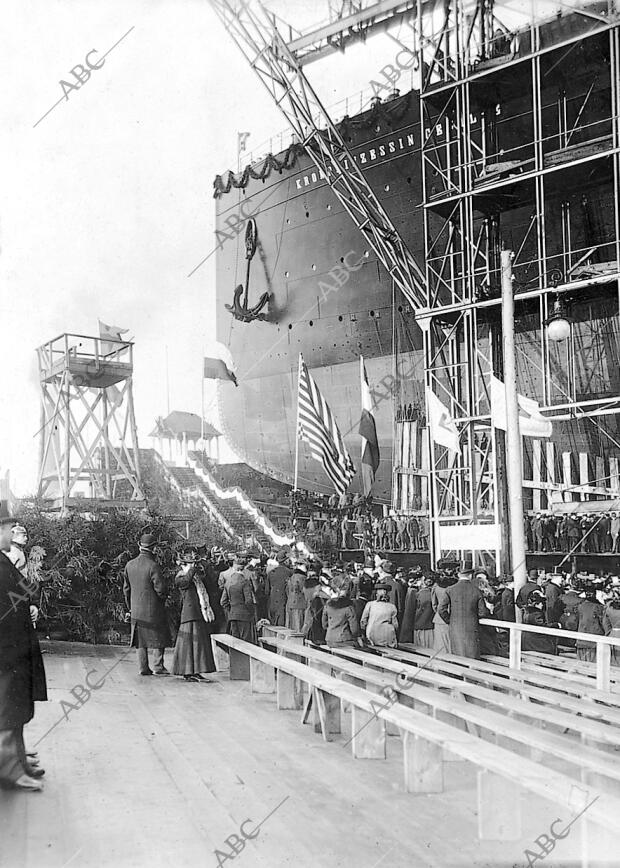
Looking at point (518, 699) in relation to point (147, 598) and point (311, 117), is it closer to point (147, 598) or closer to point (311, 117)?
point (147, 598)

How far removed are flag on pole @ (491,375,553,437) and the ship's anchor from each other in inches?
665

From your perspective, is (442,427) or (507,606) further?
(442,427)

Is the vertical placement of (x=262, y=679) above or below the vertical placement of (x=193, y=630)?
below

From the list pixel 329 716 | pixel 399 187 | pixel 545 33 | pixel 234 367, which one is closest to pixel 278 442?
pixel 234 367

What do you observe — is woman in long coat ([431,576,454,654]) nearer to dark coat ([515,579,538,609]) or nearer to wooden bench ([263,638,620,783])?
dark coat ([515,579,538,609])

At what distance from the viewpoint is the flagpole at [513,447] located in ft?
31.5

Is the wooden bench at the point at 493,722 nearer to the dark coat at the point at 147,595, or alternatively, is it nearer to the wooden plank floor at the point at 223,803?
the wooden plank floor at the point at 223,803

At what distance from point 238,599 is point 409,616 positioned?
6.17 feet

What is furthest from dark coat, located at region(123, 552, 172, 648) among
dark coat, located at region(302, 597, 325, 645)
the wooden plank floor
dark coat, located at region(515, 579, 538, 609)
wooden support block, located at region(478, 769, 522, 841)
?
wooden support block, located at region(478, 769, 522, 841)

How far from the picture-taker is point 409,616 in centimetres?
907

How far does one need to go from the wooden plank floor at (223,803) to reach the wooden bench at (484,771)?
114 millimetres

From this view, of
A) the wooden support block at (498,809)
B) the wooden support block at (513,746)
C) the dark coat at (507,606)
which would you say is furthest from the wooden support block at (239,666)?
the wooden support block at (498,809)

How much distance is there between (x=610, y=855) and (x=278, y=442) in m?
25.4

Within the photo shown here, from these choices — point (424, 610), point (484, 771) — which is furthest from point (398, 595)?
point (484, 771)
